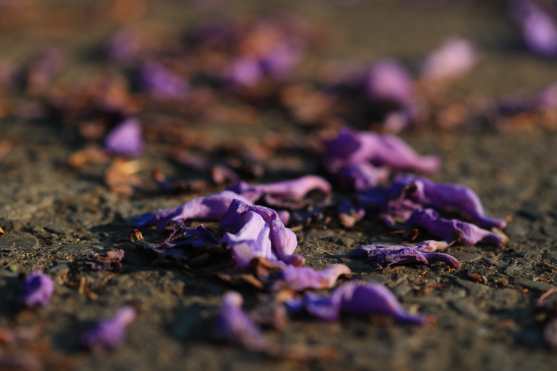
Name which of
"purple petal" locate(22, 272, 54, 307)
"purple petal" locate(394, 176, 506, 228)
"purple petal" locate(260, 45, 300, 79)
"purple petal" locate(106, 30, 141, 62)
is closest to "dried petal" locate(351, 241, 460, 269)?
"purple petal" locate(394, 176, 506, 228)

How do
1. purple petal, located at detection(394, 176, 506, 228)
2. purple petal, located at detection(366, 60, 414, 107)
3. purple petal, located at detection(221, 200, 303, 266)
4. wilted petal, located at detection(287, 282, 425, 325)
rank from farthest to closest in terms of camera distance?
1. purple petal, located at detection(366, 60, 414, 107)
2. purple petal, located at detection(394, 176, 506, 228)
3. purple petal, located at detection(221, 200, 303, 266)
4. wilted petal, located at detection(287, 282, 425, 325)

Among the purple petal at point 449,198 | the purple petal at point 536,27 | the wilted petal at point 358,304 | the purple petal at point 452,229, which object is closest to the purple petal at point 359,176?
the purple petal at point 449,198

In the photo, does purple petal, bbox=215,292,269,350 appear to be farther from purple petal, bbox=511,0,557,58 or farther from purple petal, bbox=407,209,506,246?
purple petal, bbox=511,0,557,58

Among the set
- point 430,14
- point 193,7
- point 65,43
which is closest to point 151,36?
point 65,43

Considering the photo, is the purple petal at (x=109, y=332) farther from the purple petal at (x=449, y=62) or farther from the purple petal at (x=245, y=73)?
the purple petal at (x=449, y=62)

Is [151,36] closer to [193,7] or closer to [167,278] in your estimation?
[193,7]

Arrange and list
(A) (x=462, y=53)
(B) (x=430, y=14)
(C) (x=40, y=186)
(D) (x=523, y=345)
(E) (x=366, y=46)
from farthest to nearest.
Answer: (B) (x=430, y=14), (E) (x=366, y=46), (A) (x=462, y=53), (C) (x=40, y=186), (D) (x=523, y=345)

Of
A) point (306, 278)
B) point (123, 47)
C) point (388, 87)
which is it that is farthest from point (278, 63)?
point (306, 278)
